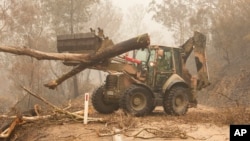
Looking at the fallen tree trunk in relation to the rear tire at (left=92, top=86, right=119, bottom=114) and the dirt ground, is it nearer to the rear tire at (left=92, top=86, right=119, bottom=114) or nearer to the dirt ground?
the dirt ground

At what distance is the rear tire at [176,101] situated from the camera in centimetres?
1469

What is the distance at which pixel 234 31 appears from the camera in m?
30.9

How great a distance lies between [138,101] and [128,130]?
3.38 m

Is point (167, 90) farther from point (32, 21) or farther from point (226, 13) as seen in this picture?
point (32, 21)

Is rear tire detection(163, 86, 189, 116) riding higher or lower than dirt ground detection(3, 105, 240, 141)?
higher

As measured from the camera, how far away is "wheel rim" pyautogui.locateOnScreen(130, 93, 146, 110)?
1383 cm

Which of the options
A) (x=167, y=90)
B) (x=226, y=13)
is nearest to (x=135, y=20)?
(x=226, y=13)

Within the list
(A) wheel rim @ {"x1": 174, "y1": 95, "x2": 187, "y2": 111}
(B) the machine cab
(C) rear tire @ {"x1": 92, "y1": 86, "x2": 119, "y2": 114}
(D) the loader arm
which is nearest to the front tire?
(B) the machine cab

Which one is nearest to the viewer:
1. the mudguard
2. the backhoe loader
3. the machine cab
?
the backhoe loader

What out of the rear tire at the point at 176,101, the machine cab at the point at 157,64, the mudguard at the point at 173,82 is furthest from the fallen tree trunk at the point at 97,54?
the rear tire at the point at 176,101

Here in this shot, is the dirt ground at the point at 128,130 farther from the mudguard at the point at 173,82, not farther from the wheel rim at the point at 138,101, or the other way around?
the mudguard at the point at 173,82

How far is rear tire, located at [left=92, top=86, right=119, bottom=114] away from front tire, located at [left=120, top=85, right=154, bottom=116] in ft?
4.90

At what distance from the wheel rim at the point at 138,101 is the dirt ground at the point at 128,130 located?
1162 mm

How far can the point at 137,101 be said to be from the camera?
14.0 metres
